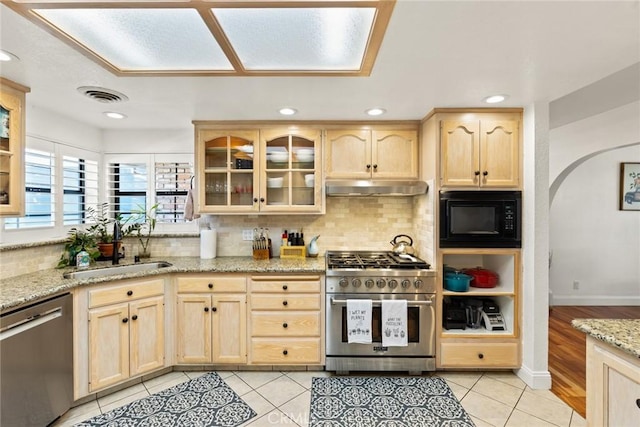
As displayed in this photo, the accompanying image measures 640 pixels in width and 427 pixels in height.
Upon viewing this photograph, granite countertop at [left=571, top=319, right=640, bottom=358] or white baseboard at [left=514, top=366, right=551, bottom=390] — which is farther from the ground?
granite countertop at [left=571, top=319, right=640, bottom=358]

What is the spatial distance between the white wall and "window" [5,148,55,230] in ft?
→ 20.1

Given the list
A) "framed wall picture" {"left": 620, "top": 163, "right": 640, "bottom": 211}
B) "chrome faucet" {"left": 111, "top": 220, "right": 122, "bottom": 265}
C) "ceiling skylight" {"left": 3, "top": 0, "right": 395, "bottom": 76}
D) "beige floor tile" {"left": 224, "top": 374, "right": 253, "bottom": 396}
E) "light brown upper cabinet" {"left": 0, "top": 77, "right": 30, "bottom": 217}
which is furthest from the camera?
"framed wall picture" {"left": 620, "top": 163, "right": 640, "bottom": 211}

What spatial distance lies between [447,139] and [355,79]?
1058mm

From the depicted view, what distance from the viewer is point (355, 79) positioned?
6.28 feet

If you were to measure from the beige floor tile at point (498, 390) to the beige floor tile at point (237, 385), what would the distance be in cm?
182

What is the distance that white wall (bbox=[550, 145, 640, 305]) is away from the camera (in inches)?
169

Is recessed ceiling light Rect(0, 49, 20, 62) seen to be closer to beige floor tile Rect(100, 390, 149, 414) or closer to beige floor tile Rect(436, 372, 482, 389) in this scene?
beige floor tile Rect(100, 390, 149, 414)

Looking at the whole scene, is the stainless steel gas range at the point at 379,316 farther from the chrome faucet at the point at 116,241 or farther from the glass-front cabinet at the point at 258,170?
the chrome faucet at the point at 116,241

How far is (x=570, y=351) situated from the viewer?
295 centimetres

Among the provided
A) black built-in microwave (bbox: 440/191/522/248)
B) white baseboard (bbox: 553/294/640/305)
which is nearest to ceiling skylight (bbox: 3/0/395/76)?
black built-in microwave (bbox: 440/191/522/248)

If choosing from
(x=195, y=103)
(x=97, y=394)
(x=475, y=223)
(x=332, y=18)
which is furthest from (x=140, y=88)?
(x=475, y=223)

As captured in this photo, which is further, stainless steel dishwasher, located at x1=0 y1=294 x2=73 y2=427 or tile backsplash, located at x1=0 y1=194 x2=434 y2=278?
tile backsplash, located at x1=0 y1=194 x2=434 y2=278

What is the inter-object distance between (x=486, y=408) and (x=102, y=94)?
3.63 meters

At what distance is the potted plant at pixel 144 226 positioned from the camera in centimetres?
304
